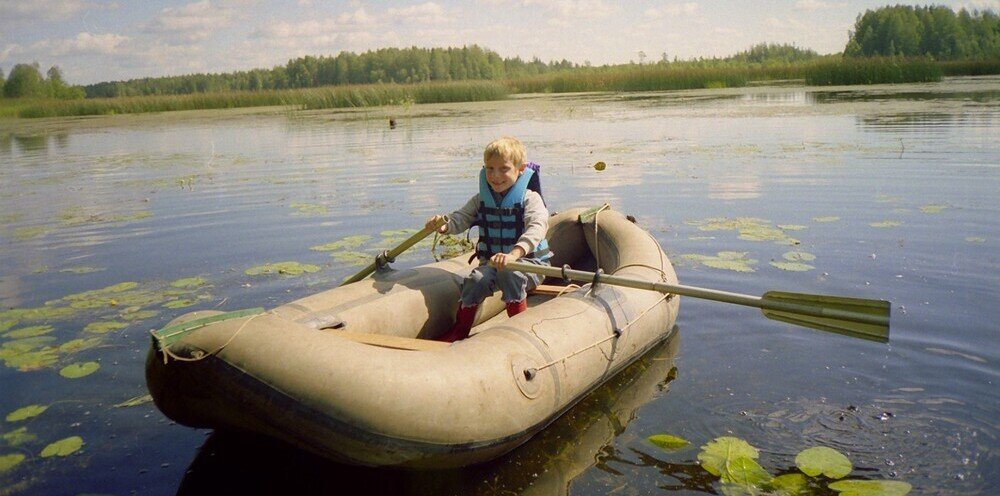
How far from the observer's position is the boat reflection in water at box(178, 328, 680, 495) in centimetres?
330

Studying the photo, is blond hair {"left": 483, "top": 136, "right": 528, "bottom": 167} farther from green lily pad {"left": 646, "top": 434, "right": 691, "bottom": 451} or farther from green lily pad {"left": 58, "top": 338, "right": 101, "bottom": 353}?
green lily pad {"left": 58, "top": 338, "right": 101, "bottom": 353}

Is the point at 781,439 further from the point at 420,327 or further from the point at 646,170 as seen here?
the point at 646,170

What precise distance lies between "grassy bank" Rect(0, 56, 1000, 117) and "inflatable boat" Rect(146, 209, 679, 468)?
28628 mm

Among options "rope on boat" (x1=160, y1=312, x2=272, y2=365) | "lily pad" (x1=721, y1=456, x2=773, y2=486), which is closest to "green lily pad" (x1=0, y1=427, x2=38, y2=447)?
"rope on boat" (x1=160, y1=312, x2=272, y2=365)

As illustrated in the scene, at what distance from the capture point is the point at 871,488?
305 cm

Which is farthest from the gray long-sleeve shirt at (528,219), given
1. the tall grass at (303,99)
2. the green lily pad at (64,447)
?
the tall grass at (303,99)

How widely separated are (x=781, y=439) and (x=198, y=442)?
287cm

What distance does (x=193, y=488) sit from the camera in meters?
3.32

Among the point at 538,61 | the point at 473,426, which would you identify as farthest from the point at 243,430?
the point at 538,61

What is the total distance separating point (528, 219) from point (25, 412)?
2994 mm

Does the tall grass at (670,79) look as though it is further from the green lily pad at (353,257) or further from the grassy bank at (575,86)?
the green lily pad at (353,257)

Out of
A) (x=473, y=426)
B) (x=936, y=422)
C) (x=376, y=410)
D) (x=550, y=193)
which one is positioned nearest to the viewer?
(x=376, y=410)

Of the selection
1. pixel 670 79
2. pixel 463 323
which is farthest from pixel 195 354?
pixel 670 79

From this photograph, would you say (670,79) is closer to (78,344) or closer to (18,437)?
(78,344)
